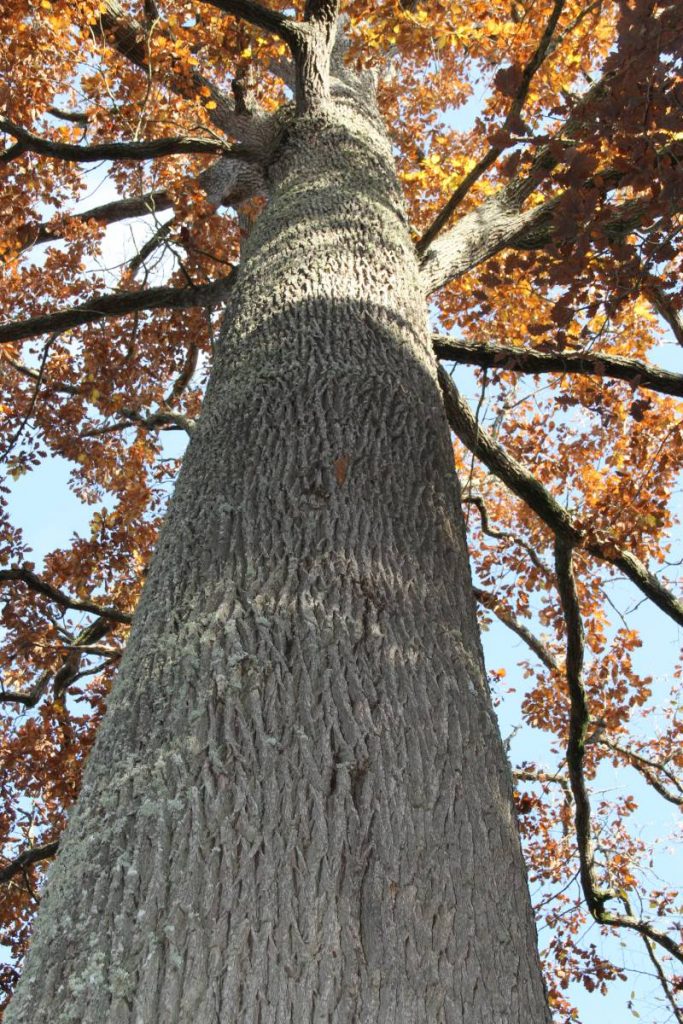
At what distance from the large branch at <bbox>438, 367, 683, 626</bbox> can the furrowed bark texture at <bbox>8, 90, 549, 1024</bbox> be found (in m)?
2.19

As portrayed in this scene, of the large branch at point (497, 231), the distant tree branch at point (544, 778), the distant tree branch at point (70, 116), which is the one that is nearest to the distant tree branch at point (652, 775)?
the distant tree branch at point (544, 778)

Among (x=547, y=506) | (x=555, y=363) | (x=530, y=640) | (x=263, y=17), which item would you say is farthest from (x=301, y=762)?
(x=530, y=640)

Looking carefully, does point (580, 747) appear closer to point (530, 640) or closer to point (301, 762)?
point (530, 640)

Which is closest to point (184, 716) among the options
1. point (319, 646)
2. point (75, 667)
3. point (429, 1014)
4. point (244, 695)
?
point (244, 695)

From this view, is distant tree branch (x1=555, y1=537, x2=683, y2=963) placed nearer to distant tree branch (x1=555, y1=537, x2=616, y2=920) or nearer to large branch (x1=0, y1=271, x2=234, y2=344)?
distant tree branch (x1=555, y1=537, x2=616, y2=920)

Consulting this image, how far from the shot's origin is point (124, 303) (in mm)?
4809

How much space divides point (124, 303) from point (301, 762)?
400 centimetres

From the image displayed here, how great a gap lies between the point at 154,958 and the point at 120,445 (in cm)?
979

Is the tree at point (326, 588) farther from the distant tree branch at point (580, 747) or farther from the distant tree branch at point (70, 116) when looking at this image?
the distant tree branch at point (70, 116)

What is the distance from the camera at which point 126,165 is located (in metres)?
7.60

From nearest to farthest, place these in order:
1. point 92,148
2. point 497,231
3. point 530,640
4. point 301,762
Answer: point 301,762, point 92,148, point 497,231, point 530,640

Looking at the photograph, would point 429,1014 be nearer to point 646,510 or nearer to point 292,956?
point 292,956

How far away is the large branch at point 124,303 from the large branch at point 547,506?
163 cm

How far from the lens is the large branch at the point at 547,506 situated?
4750 mm
